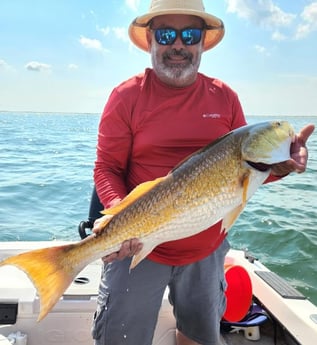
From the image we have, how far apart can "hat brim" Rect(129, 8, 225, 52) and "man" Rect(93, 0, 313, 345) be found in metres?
0.01

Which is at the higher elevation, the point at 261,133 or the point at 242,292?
the point at 261,133

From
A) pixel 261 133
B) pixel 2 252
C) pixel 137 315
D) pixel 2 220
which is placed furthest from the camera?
pixel 2 220

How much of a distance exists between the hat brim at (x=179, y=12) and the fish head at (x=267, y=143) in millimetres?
978

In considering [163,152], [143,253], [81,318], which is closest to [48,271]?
[143,253]

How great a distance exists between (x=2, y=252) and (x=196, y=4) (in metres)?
2.84

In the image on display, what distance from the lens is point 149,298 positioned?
2.88 metres

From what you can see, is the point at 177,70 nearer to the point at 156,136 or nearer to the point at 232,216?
the point at 156,136

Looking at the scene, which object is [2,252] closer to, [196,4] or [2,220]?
[196,4]

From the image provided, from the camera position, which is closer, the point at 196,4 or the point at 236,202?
the point at 236,202

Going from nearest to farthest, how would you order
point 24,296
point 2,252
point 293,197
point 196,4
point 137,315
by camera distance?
1. point 137,315
2. point 196,4
3. point 24,296
4. point 2,252
5. point 293,197

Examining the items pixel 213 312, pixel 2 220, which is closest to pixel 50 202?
pixel 2 220

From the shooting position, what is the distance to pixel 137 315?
2854 mm

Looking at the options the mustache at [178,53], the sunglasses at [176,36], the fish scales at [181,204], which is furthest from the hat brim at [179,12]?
the fish scales at [181,204]

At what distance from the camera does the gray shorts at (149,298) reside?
9.30 ft
